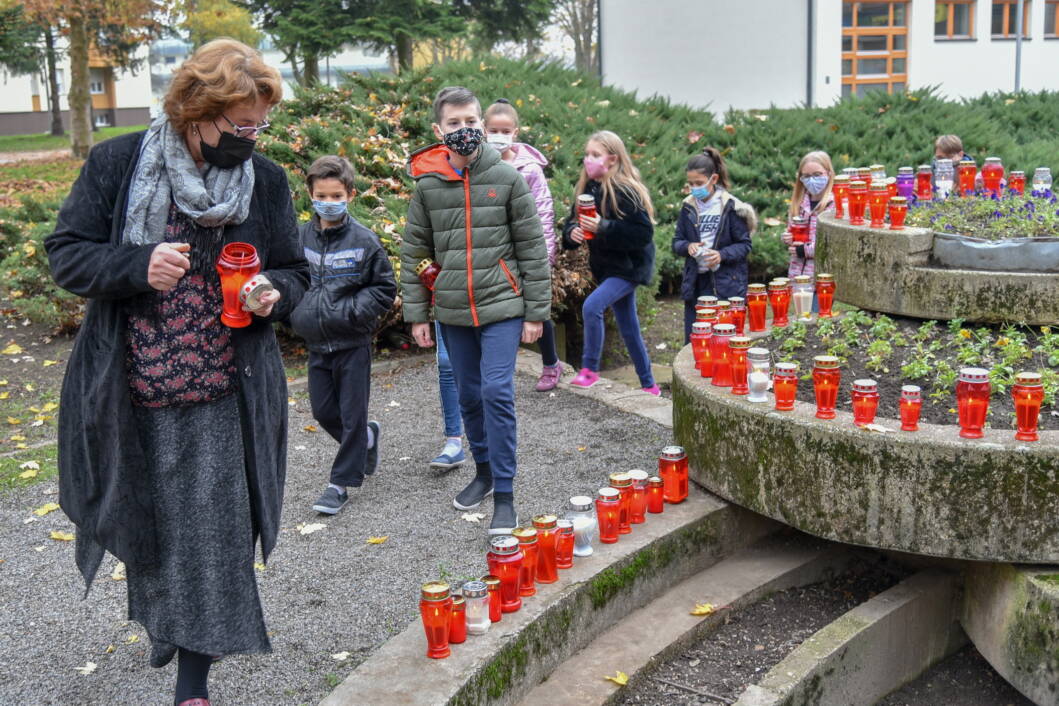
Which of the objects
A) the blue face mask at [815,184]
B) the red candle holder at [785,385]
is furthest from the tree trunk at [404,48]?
the red candle holder at [785,385]

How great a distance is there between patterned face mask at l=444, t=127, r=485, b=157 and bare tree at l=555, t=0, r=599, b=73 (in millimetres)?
34594

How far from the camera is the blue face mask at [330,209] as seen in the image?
4.92m

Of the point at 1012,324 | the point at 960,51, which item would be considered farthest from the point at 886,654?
the point at 960,51

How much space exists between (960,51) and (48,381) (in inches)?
979

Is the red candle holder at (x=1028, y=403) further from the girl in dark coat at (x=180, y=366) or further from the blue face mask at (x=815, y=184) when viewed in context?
Result: the blue face mask at (x=815, y=184)

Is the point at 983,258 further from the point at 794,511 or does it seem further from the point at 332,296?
the point at 332,296

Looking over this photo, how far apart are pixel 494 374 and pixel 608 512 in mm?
808

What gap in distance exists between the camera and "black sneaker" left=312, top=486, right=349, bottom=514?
506 centimetres

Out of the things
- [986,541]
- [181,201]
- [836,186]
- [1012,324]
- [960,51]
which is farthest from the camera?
[960,51]

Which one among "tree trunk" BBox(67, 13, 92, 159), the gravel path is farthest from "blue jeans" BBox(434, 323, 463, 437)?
"tree trunk" BBox(67, 13, 92, 159)

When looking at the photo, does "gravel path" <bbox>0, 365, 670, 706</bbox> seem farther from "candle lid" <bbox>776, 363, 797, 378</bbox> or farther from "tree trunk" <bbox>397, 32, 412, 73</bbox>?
"tree trunk" <bbox>397, 32, 412, 73</bbox>

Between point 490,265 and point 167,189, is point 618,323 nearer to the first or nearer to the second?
point 490,265

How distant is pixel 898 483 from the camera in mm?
4066

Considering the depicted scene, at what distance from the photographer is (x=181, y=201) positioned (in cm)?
299
